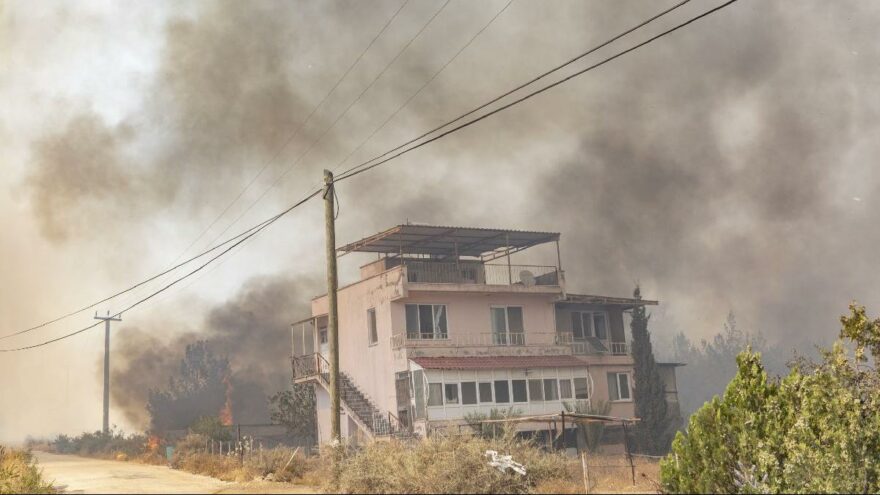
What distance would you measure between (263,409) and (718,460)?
70578 mm

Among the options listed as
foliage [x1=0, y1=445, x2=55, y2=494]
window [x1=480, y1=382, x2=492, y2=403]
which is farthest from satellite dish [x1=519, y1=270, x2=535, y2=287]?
foliage [x1=0, y1=445, x2=55, y2=494]

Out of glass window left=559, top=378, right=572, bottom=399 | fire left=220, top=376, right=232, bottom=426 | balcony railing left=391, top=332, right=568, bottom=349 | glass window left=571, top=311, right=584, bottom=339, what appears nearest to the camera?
balcony railing left=391, top=332, right=568, bottom=349

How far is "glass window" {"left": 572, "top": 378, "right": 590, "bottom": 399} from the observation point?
44.3 metres

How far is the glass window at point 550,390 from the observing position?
141 ft

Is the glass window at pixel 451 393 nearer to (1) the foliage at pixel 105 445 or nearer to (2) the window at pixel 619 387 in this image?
(2) the window at pixel 619 387

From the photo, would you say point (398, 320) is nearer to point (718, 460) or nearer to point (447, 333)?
point (447, 333)

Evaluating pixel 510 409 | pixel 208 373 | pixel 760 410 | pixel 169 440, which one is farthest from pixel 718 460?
pixel 208 373

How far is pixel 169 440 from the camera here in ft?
162

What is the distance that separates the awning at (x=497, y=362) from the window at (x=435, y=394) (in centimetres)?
89

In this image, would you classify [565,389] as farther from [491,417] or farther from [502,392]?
[491,417]

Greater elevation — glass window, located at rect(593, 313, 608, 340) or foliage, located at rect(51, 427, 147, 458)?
glass window, located at rect(593, 313, 608, 340)

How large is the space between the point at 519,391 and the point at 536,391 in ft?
3.64

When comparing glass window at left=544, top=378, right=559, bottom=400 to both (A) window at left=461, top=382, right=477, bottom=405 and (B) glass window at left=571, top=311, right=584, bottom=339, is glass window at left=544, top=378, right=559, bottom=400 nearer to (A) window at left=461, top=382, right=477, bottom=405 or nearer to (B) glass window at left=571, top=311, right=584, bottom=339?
(A) window at left=461, top=382, right=477, bottom=405

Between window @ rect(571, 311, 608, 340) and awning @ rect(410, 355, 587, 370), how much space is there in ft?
16.3
